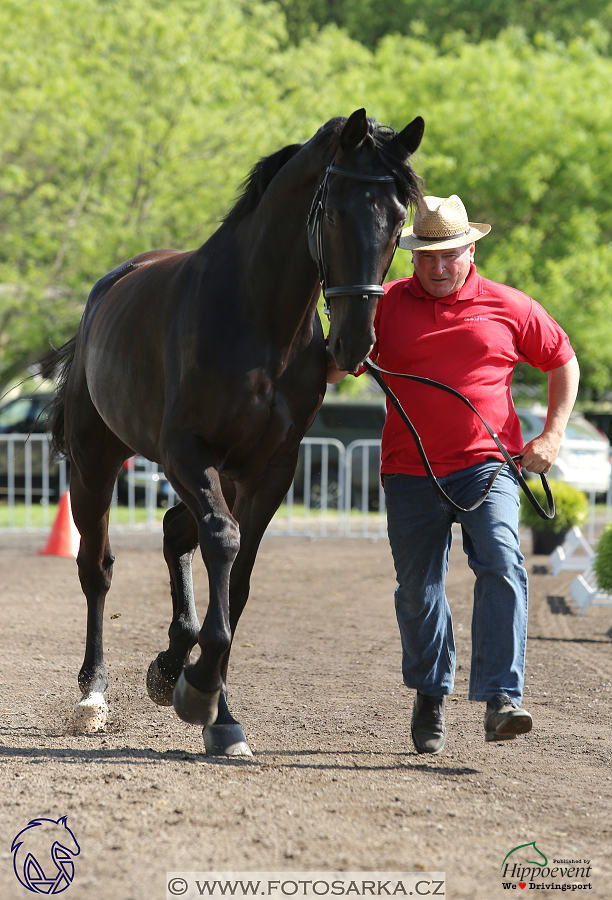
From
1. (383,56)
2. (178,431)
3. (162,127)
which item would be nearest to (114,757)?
(178,431)

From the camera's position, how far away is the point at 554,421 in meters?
4.01

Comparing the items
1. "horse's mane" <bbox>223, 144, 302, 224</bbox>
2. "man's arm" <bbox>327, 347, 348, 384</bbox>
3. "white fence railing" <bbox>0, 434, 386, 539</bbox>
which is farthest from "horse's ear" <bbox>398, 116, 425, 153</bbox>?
"white fence railing" <bbox>0, 434, 386, 539</bbox>

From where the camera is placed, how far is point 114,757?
3.77 metres

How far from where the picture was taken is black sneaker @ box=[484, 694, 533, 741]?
355 cm

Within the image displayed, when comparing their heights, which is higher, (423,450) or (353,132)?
(353,132)

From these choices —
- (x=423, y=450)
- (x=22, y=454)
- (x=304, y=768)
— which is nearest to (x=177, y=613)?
(x=304, y=768)

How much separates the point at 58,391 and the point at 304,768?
270cm

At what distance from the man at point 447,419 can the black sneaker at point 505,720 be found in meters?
0.17

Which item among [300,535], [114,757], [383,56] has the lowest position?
[300,535]

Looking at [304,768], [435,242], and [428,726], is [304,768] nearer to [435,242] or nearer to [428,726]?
[428,726]

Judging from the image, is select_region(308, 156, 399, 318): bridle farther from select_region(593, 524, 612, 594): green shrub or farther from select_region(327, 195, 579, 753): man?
select_region(593, 524, 612, 594): green shrub

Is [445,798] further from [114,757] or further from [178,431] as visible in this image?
[178,431]

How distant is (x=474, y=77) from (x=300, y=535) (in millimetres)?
11764

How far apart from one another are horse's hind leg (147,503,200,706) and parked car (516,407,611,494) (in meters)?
11.3
